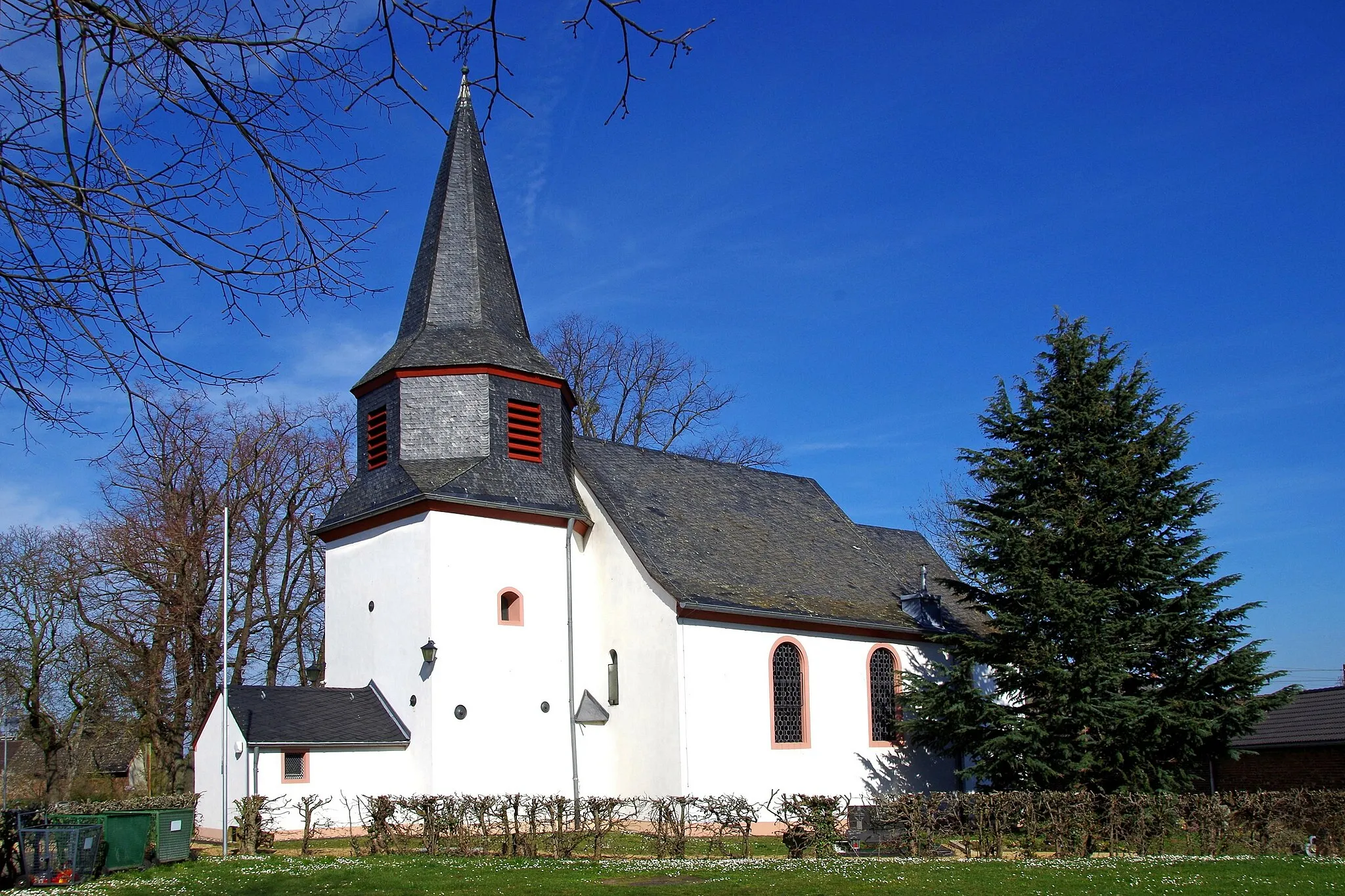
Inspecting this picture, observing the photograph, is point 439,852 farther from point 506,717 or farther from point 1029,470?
point 1029,470

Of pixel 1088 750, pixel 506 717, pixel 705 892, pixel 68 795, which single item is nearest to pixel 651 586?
pixel 506 717

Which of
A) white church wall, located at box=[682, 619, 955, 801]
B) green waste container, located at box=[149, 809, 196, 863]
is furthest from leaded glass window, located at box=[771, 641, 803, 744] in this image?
green waste container, located at box=[149, 809, 196, 863]

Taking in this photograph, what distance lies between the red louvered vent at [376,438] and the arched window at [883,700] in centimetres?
1190

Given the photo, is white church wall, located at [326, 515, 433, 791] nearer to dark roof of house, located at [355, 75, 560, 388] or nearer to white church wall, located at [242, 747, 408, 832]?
white church wall, located at [242, 747, 408, 832]

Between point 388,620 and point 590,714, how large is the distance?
15.0ft

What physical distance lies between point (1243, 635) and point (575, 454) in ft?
47.0

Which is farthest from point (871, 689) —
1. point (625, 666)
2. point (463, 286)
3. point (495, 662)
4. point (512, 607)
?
point (463, 286)

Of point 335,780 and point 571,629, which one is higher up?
point 571,629

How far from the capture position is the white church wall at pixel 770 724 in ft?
72.9

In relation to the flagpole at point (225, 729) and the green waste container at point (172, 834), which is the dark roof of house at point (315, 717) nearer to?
the flagpole at point (225, 729)

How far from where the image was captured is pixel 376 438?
Answer: 24297mm

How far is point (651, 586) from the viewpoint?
23.0 m

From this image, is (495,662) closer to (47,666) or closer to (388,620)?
(388,620)

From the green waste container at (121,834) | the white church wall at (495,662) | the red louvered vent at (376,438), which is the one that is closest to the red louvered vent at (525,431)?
the white church wall at (495,662)
